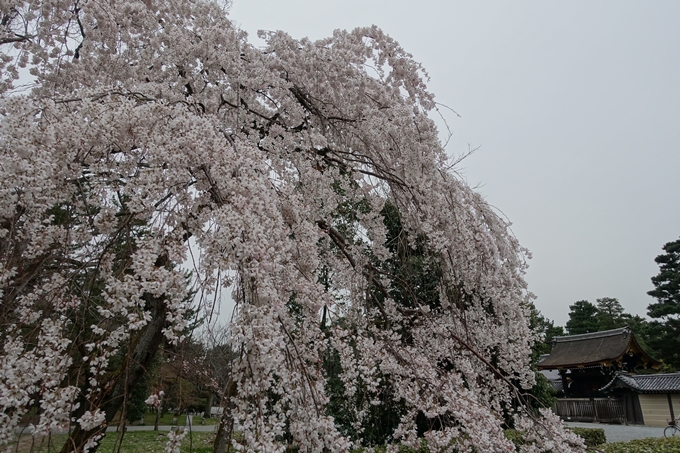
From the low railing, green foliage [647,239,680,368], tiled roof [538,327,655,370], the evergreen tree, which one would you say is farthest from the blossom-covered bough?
the evergreen tree

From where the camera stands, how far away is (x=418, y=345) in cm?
355

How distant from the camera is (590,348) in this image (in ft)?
50.8

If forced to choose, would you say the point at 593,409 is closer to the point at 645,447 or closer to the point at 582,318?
the point at 645,447

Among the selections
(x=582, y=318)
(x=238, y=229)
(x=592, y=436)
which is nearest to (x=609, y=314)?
(x=582, y=318)

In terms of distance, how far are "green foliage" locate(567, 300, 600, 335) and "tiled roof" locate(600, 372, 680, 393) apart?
57.3ft

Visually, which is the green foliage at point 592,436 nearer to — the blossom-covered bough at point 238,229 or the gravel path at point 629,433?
the gravel path at point 629,433

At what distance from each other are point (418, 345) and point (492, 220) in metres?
1.51

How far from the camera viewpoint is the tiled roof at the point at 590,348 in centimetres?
1465

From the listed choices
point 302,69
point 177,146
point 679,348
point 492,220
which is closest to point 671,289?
point 679,348

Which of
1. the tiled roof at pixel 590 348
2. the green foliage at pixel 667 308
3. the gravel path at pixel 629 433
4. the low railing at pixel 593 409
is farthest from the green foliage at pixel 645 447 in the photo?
the green foliage at pixel 667 308

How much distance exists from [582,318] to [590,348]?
57.7 feet

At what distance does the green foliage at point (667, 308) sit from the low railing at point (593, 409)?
766cm

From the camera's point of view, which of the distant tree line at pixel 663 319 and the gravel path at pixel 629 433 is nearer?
the gravel path at pixel 629 433

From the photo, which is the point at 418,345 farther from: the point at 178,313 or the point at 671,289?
the point at 671,289
